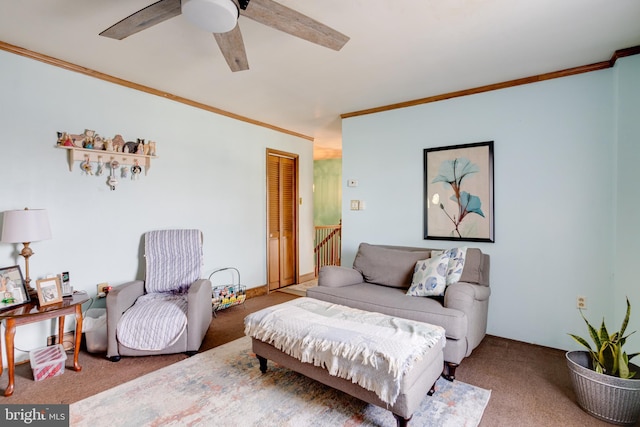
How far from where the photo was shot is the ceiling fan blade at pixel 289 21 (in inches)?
62.3

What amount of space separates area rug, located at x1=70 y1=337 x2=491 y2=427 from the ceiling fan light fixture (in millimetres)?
2151

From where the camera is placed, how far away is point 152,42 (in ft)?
7.66

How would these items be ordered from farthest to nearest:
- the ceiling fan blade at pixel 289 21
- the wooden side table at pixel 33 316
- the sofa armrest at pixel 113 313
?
the sofa armrest at pixel 113 313 → the wooden side table at pixel 33 316 → the ceiling fan blade at pixel 289 21

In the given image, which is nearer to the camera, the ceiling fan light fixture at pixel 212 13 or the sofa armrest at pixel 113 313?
the ceiling fan light fixture at pixel 212 13

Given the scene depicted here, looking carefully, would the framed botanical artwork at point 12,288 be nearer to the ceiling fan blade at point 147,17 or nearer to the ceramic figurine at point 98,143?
the ceramic figurine at point 98,143

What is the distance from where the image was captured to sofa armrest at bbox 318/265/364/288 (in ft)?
9.88

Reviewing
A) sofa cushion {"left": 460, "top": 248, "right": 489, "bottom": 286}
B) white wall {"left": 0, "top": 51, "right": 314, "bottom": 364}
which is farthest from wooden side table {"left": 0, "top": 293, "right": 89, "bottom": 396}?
sofa cushion {"left": 460, "top": 248, "right": 489, "bottom": 286}

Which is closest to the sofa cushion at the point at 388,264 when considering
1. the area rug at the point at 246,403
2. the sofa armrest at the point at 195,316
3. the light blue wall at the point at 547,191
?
the light blue wall at the point at 547,191

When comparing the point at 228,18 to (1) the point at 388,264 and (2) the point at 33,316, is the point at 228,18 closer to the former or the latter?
(2) the point at 33,316

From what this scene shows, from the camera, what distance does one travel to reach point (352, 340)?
5.85ft

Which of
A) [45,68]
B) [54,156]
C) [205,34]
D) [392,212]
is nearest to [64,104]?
[45,68]

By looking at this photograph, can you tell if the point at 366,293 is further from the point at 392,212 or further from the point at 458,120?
the point at 458,120

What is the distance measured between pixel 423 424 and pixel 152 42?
310cm

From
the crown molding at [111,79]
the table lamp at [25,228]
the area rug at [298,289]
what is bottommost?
the area rug at [298,289]
